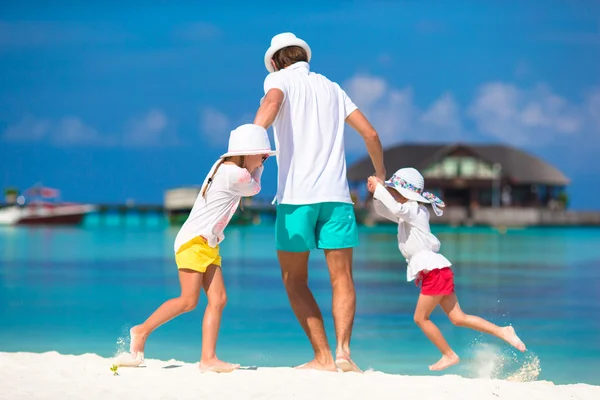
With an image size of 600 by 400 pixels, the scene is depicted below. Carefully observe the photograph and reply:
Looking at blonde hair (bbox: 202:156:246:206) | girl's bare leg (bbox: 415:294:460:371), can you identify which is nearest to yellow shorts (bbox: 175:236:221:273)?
blonde hair (bbox: 202:156:246:206)

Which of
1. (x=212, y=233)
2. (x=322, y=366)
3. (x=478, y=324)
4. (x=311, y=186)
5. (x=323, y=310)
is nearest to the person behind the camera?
(x=212, y=233)

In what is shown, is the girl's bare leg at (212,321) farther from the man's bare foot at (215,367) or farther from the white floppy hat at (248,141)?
the white floppy hat at (248,141)

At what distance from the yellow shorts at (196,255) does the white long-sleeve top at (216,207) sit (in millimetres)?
28

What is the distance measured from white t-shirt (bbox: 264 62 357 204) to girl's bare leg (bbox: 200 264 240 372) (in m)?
0.62

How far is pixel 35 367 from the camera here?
652 centimetres

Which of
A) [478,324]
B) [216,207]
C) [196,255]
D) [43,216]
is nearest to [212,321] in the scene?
[196,255]

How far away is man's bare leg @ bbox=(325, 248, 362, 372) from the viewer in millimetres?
6492

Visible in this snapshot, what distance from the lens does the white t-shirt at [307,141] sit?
21.0 ft

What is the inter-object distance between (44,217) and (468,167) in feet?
102

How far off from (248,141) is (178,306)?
3.56 feet

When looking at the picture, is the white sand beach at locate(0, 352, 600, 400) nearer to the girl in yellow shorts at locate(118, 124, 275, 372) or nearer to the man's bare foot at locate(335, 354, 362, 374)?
the man's bare foot at locate(335, 354, 362, 374)

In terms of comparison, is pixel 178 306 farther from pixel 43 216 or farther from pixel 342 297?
pixel 43 216

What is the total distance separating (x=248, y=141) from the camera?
611cm

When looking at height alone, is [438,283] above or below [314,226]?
below
